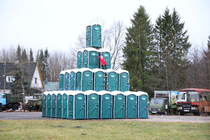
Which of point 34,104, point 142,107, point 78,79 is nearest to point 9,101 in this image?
point 34,104

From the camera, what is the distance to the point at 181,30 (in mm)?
60344

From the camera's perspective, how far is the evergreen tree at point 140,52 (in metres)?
54.4

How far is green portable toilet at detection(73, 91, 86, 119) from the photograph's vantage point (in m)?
24.9

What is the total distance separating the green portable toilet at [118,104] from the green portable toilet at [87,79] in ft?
6.26

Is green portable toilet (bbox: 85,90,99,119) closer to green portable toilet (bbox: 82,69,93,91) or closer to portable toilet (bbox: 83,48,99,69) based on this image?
green portable toilet (bbox: 82,69,93,91)

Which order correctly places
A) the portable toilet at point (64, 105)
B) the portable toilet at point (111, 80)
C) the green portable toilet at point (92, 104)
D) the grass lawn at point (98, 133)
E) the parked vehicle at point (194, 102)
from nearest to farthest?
the grass lawn at point (98, 133) < the green portable toilet at point (92, 104) < the portable toilet at point (64, 105) < the portable toilet at point (111, 80) < the parked vehicle at point (194, 102)

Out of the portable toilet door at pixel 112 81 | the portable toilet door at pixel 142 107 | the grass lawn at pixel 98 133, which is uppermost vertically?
the portable toilet door at pixel 112 81

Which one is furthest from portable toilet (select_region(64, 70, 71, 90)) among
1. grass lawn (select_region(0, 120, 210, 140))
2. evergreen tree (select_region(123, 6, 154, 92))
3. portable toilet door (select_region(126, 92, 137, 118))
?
evergreen tree (select_region(123, 6, 154, 92))

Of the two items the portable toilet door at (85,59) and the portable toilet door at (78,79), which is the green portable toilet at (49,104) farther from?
the portable toilet door at (85,59)

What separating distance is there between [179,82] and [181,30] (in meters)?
11.4

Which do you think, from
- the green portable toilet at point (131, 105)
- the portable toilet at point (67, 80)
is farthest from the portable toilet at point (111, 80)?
the portable toilet at point (67, 80)

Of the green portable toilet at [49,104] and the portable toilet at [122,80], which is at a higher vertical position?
the portable toilet at [122,80]

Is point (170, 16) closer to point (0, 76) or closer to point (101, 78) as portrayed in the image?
point (0, 76)

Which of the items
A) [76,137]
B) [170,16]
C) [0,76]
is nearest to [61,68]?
[0,76]
